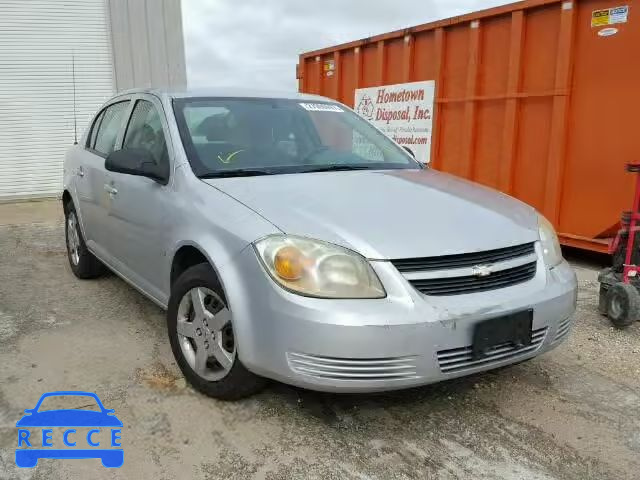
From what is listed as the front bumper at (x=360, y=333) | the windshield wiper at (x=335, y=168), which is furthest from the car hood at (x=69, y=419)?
the windshield wiper at (x=335, y=168)

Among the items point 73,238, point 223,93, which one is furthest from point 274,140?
point 73,238

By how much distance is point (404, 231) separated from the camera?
2561 millimetres

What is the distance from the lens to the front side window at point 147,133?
3475mm

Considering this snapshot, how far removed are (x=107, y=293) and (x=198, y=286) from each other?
7.56ft

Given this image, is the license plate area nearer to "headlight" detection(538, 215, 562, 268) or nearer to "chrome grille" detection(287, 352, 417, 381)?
"chrome grille" detection(287, 352, 417, 381)

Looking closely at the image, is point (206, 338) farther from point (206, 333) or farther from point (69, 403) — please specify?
point (69, 403)

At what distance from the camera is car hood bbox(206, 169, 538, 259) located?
250 centimetres

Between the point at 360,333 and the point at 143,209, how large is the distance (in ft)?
5.82

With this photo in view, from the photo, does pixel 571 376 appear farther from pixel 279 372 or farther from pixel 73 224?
pixel 73 224

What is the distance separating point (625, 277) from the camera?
13.5ft

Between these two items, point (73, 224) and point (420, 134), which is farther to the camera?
point (420, 134)

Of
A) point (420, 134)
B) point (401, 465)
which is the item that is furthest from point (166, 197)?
point (420, 134)

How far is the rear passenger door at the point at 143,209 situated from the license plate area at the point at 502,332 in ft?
5.59

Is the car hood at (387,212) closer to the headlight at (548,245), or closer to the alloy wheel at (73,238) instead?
the headlight at (548,245)
